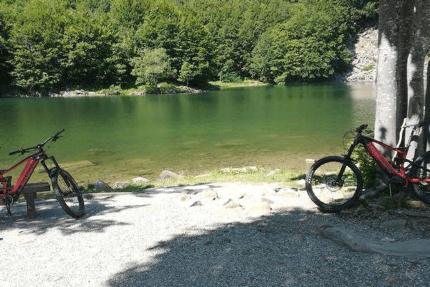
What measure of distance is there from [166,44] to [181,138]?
68900 mm

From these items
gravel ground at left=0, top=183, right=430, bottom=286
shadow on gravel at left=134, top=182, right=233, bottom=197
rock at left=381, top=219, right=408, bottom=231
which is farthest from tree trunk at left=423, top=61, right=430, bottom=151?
shadow on gravel at left=134, top=182, right=233, bottom=197

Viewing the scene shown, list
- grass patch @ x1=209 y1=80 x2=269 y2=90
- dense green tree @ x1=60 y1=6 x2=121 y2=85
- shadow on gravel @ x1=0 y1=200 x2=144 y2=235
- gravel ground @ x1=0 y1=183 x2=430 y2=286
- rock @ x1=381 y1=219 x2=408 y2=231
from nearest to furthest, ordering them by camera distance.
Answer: gravel ground @ x1=0 y1=183 x2=430 y2=286 → rock @ x1=381 y1=219 x2=408 y2=231 → shadow on gravel @ x1=0 y1=200 x2=144 y2=235 → dense green tree @ x1=60 y1=6 x2=121 y2=85 → grass patch @ x1=209 y1=80 x2=269 y2=90

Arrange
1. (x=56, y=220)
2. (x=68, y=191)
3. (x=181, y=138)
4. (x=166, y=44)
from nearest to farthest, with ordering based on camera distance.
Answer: (x=56, y=220) → (x=68, y=191) → (x=181, y=138) → (x=166, y=44)

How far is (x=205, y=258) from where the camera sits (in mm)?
5297

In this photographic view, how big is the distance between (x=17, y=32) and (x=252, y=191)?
82.5 m

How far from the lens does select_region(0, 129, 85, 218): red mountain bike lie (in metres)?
7.50

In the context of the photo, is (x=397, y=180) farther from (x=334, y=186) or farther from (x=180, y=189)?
(x=180, y=189)

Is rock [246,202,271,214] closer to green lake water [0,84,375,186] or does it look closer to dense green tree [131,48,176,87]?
green lake water [0,84,375,186]

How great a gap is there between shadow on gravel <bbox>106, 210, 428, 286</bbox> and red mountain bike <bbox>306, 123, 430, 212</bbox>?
0.69 m

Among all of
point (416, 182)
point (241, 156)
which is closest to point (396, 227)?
point (416, 182)

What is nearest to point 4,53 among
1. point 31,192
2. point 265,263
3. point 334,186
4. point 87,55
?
point 87,55

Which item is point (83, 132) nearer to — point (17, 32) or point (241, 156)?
point (241, 156)

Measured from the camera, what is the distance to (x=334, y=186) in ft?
23.2

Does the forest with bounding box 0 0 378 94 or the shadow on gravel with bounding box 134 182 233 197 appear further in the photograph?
the forest with bounding box 0 0 378 94
